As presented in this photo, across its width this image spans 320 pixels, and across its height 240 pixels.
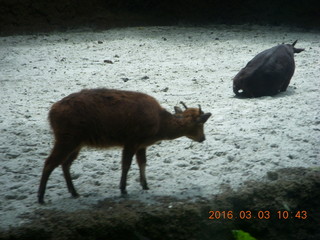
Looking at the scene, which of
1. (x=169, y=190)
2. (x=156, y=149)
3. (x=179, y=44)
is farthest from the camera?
(x=179, y=44)

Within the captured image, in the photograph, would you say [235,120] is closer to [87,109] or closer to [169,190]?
[169,190]

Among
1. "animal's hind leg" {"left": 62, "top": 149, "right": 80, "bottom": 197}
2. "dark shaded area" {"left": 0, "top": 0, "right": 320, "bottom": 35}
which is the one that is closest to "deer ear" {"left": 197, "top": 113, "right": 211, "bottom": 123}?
"animal's hind leg" {"left": 62, "top": 149, "right": 80, "bottom": 197}

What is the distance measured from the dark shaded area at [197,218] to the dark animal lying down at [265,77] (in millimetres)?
3017

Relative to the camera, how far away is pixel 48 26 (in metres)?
12.8

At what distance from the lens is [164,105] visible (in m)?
6.57

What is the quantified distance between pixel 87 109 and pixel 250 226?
1705 mm

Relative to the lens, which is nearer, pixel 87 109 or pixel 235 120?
pixel 87 109

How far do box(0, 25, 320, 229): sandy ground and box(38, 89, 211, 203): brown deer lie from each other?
325 mm

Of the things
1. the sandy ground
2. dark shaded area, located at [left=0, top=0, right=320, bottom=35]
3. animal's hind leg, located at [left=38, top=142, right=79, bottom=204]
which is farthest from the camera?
dark shaded area, located at [left=0, top=0, right=320, bottom=35]

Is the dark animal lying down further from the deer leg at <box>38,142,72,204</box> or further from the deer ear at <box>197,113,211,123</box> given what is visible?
the deer leg at <box>38,142,72,204</box>

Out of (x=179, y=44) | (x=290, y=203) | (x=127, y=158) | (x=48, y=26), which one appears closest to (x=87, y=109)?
(x=127, y=158)

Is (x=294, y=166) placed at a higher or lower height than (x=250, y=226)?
higher

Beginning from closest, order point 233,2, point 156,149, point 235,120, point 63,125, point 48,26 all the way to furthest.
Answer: point 63,125, point 156,149, point 235,120, point 48,26, point 233,2

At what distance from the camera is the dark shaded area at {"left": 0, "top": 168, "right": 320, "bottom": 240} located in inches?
135
